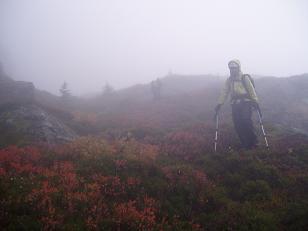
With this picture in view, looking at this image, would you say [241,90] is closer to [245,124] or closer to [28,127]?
[245,124]

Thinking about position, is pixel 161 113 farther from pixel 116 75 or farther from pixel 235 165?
pixel 116 75

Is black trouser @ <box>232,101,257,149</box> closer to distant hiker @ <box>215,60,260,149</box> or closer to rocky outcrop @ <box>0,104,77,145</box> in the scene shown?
distant hiker @ <box>215,60,260,149</box>

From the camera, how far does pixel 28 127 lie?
1656cm

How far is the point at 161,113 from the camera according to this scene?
25141 mm

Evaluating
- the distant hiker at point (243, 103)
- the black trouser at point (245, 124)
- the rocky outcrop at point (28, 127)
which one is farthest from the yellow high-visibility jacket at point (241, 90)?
the rocky outcrop at point (28, 127)

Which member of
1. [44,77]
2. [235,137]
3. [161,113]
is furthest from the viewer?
[44,77]

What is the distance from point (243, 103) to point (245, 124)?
988mm

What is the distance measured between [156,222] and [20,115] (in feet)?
41.7

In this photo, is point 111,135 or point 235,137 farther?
point 111,135

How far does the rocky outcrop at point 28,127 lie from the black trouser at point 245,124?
28.8 feet

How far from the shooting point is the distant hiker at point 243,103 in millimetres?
13930

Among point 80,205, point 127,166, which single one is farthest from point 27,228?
point 127,166

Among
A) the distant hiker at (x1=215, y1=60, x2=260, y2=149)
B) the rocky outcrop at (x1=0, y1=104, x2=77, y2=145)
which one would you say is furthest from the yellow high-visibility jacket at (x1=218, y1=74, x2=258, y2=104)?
the rocky outcrop at (x1=0, y1=104, x2=77, y2=145)

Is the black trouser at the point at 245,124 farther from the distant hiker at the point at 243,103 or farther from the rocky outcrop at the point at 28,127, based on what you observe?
the rocky outcrop at the point at 28,127
